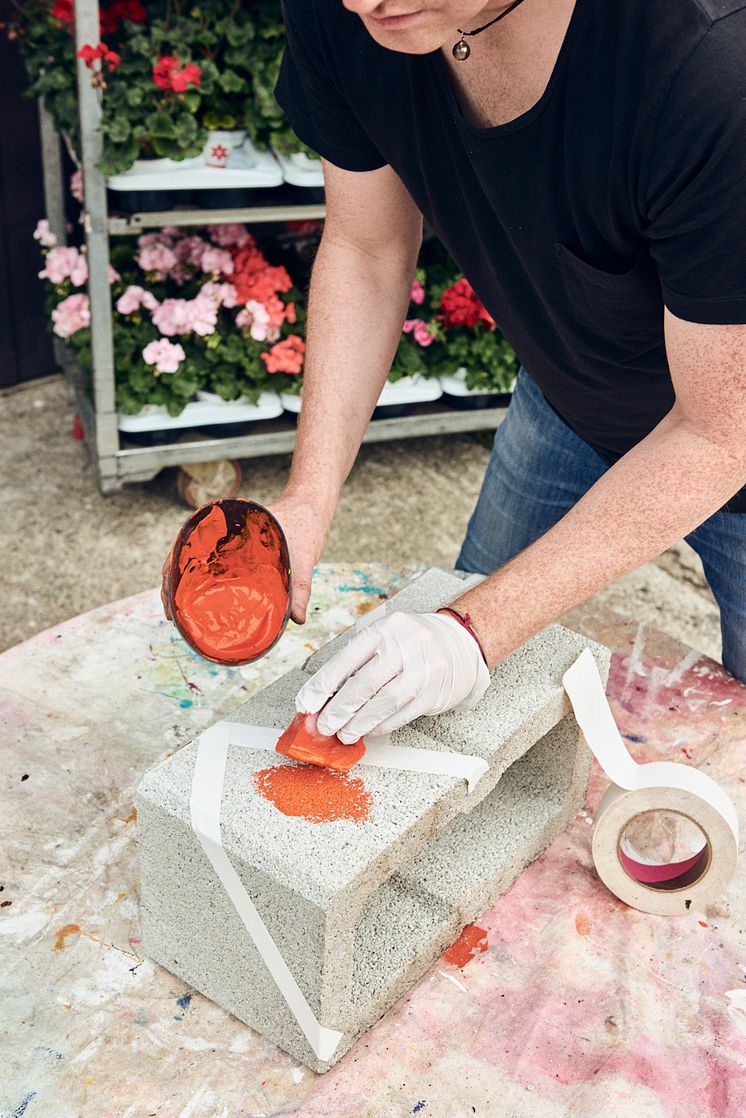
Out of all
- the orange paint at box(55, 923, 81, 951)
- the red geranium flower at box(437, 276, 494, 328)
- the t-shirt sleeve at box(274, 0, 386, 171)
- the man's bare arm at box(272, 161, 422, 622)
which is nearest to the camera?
the orange paint at box(55, 923, 81, 951)

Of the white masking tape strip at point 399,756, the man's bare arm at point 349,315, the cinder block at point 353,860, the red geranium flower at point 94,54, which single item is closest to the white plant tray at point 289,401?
the red geranium flower at point 94,54

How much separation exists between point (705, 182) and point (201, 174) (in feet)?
6.21

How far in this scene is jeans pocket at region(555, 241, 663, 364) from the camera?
1.32m

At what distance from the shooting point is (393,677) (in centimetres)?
125

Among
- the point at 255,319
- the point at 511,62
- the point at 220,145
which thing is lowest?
the point at 255,319

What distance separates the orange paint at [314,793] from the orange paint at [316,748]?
0.02 metres

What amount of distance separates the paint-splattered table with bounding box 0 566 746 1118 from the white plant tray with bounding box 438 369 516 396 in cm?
185

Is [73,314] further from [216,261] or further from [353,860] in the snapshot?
[353,860]

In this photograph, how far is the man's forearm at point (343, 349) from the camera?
1629 mm

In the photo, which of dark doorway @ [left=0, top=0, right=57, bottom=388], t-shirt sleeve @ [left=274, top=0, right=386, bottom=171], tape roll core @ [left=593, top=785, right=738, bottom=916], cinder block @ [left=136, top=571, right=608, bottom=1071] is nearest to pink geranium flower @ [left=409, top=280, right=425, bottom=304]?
dark doorway @ [left=0, top=0, right=57, bottom=388]

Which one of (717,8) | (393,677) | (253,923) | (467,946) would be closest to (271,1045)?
(253,923)

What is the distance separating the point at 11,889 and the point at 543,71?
115cm

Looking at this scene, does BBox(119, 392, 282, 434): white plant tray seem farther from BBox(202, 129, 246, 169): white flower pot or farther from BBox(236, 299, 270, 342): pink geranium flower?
BBox(202, 129, 246, 169): white flower pot

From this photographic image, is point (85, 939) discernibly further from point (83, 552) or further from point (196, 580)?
point (83, 552)
